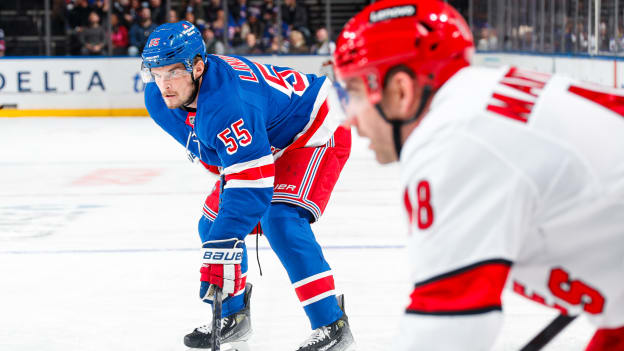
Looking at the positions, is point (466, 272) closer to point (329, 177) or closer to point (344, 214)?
point (329, 177)

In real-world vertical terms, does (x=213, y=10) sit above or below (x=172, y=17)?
above

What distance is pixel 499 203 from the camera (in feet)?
3.05

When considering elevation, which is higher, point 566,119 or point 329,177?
point 566,119

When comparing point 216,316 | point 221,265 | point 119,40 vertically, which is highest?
point 119,40

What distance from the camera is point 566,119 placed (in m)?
1.00

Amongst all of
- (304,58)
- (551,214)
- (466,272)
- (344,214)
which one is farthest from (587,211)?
(304,58)

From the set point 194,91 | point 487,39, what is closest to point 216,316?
point 194,91

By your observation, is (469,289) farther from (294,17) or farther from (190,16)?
(294,17)

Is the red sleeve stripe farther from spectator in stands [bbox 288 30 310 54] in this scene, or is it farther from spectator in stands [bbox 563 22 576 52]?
spectator in stands [bbox 288 30 310 54]

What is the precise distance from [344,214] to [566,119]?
4022 mm

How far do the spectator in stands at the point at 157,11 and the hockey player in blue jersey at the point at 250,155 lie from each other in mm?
10023

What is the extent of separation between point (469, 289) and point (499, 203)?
3.9 inches

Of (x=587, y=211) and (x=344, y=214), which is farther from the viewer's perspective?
(x=344, y=214)

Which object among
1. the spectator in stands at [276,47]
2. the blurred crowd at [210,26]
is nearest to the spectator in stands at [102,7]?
the blurred crowd at [210,26]
